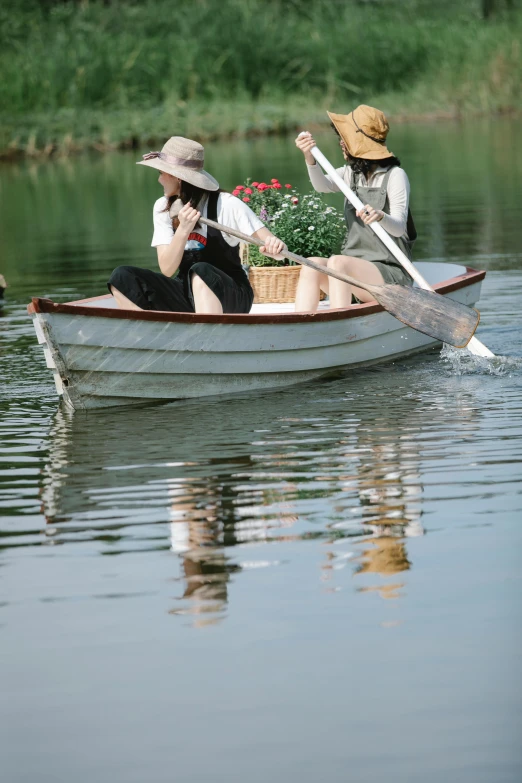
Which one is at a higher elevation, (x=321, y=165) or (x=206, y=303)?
(x=321, y=165)

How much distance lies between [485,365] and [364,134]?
1305 mm

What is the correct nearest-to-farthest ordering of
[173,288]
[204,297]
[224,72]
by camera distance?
1. [204,297]
2. [173,288]
3. [224,72]

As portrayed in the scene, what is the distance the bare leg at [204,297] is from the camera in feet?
22.6

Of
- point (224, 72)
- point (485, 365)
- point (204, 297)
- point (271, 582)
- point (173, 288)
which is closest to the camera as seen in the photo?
point (271, 582)

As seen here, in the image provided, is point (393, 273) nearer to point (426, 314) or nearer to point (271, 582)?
point (426, 314)

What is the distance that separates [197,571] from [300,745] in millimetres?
1165

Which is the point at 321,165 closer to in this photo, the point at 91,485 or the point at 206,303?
the point at 206,303

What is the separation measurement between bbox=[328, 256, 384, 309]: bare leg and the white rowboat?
140 mm

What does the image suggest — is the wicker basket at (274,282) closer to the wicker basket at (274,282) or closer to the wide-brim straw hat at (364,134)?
the wicker basket at (274,282)

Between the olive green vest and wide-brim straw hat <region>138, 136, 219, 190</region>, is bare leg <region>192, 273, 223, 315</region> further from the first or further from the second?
the olive green vest

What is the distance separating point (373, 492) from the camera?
200 inches

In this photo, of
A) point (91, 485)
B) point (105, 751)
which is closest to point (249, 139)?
point (91, 485)

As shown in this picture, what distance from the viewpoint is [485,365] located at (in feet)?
24.0

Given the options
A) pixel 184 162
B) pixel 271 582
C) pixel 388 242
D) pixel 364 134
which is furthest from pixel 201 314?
pixel 271 582
